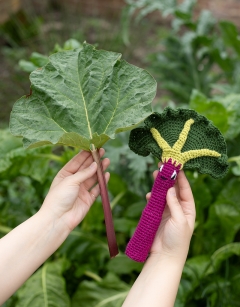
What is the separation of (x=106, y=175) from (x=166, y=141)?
0.57 ft

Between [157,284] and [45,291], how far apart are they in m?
0.50

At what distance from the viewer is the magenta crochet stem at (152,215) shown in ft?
2.81

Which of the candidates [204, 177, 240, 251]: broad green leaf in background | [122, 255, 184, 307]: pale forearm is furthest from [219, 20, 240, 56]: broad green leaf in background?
[122, 255, 184, 307]: pale forearm

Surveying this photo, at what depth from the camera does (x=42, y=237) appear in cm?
88

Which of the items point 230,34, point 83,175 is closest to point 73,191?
point 83,175

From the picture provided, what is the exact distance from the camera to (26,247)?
86 centimetres

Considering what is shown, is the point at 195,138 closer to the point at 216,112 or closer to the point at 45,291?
the point at 216,112

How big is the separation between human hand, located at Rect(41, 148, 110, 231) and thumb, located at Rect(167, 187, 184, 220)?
0.55ft

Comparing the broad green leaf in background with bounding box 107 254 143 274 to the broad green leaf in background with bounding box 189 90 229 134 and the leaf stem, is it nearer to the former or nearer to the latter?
the leaf stem

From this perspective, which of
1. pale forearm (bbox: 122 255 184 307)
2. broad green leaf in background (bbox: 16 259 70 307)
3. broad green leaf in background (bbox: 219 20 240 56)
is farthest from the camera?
broad green leaf in background (bbox: 219 20 240 56)

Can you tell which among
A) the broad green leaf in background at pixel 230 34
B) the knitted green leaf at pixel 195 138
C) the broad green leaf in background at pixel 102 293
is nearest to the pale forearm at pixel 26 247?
the knitted green leaf at pixel 195 138

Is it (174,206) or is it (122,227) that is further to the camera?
(122,227)

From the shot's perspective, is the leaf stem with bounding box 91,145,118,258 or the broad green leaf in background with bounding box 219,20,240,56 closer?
the leaf stem with bounding box 91,145,118,258

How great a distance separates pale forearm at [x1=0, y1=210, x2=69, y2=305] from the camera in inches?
33.1
